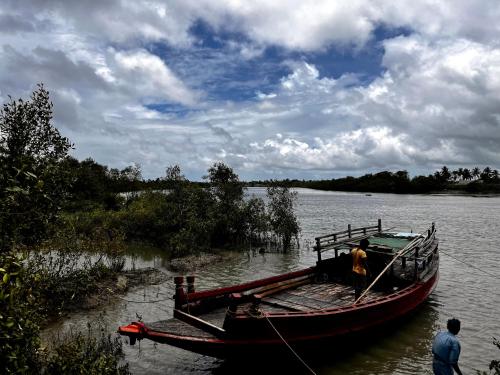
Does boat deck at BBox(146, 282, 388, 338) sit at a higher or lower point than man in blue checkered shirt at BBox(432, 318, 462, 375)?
lower

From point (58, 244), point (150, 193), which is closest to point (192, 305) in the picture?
point (58, 244)

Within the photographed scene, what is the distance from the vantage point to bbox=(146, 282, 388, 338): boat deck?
9813mm

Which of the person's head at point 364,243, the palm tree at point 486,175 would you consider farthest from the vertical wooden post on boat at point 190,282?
the palm tree at point 486,175

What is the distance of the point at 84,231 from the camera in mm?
29672

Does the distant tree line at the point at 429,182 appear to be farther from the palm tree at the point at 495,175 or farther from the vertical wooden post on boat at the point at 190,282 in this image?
the vertical wooden post on boat at the point at 190,282

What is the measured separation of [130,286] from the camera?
18297mm

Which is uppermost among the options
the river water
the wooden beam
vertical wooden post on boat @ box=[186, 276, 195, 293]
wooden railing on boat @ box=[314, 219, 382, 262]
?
wooden railing on boat @ box=[314, 219, 382, 262]

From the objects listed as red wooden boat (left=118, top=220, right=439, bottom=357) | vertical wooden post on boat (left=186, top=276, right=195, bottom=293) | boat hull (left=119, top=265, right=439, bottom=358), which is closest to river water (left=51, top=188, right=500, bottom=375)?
boat hull (left=119, top=265, right=439, bottom=358)

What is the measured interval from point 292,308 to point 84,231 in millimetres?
22582

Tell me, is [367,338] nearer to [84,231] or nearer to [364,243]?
[364,243]

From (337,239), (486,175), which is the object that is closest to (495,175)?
(486,175)

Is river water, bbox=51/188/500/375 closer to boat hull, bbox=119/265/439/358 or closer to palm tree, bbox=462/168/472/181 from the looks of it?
boat hull, bbox=119/265/439/358

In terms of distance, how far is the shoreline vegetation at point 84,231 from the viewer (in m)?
5.73

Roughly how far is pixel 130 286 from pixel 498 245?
2832cm
